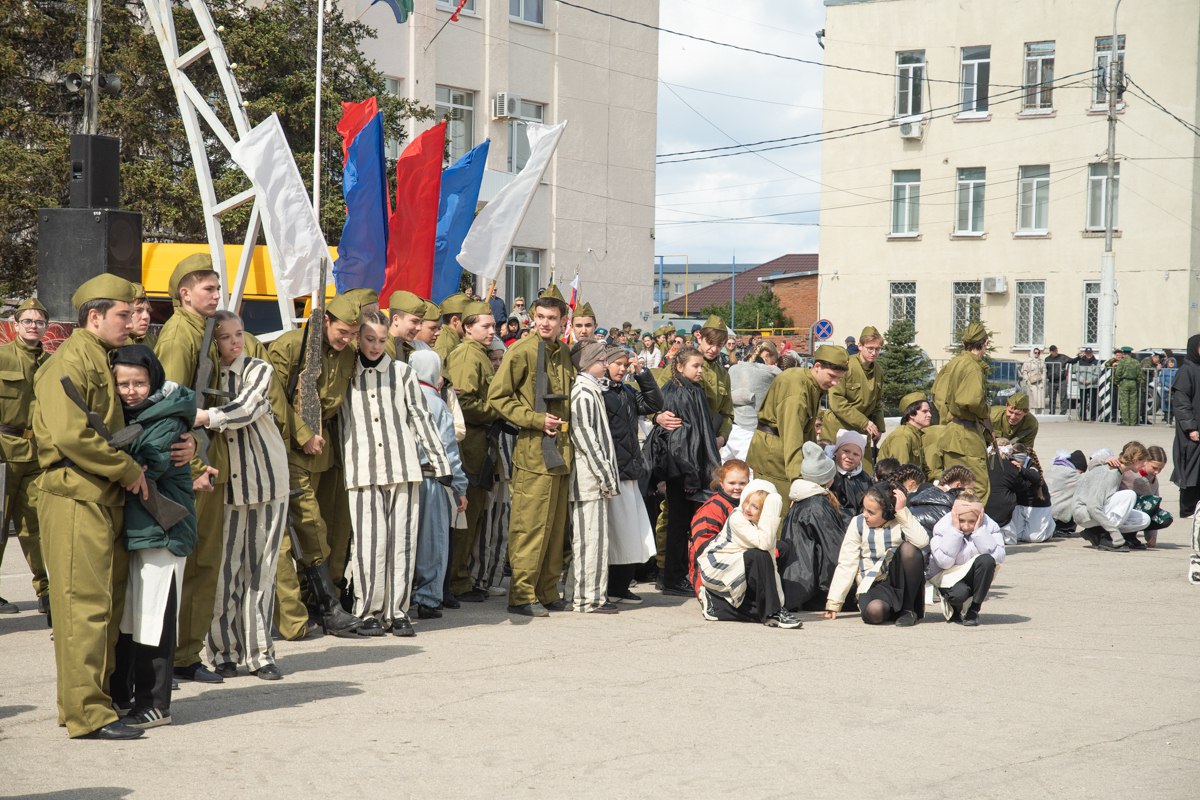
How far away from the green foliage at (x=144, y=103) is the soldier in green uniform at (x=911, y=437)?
14.3m

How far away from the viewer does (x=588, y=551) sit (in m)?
9.34

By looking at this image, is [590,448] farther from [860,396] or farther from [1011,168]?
[1011,168]

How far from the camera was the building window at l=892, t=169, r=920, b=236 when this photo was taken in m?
43.5

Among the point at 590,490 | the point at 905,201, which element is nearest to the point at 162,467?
the point at 590,490

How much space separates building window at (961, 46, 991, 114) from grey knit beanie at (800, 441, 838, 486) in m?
34.9

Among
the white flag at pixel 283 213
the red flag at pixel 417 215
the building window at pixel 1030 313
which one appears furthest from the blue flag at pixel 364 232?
the building window at pixel 1030 313

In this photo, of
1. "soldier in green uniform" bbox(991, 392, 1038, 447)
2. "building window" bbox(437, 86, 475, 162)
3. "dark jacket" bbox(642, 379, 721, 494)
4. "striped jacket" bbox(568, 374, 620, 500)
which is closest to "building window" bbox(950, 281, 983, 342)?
"building window" bbox(437, 86, 475, 162)

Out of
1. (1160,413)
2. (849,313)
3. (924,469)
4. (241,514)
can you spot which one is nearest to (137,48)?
(924,469)

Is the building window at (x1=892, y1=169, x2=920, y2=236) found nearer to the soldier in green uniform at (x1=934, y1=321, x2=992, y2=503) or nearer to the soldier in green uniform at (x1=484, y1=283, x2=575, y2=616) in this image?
the soldier in green uniform at (x1=934, y1=321, x2=992, y2=503)

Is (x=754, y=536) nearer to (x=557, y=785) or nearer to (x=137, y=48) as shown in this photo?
(x=557, y=785)

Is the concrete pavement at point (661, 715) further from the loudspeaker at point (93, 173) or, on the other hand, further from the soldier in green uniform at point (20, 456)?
the loudspeaker at point (93, 173)

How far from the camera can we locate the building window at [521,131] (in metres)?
35.1

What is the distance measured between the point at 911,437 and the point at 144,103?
15.7 metres

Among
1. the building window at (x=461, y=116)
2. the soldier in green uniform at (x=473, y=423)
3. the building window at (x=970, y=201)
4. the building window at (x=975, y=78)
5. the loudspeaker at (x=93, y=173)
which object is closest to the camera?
the soldier in green uniform at (x=473, y=423)
